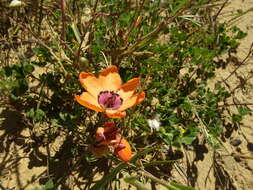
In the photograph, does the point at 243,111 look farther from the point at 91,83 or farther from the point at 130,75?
the point at 91,83

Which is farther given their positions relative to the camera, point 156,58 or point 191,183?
point 156,58

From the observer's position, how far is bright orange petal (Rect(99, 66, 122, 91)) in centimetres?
184

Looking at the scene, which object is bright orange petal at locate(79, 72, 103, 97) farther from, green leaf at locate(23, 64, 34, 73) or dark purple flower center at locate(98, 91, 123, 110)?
green leaf at locate(23, 64, 34, 73)

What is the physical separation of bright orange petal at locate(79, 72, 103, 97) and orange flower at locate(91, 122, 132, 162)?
0.79 ft

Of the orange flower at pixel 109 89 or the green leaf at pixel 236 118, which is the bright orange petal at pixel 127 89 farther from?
the green leaf at pixel 236 118

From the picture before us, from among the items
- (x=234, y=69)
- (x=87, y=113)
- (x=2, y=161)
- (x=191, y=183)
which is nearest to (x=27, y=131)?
(x=2, y=161)

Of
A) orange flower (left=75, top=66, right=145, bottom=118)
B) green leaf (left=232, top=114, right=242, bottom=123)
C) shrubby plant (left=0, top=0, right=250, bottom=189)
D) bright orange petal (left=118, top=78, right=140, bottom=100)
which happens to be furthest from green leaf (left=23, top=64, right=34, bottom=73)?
green leaf (left=232, top=114, right=242, bottom=123)

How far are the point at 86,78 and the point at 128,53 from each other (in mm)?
431

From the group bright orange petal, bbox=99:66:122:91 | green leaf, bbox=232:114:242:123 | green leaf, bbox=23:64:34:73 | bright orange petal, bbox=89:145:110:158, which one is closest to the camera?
bright orange petal, bbox=89:145:110:158

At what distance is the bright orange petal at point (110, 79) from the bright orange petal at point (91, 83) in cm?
3

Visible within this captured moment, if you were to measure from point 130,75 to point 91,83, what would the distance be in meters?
0.51

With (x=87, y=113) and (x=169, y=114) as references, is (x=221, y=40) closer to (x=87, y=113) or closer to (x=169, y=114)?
(x=169, y=114)

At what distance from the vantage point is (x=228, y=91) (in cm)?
276

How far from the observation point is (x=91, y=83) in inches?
71.0
